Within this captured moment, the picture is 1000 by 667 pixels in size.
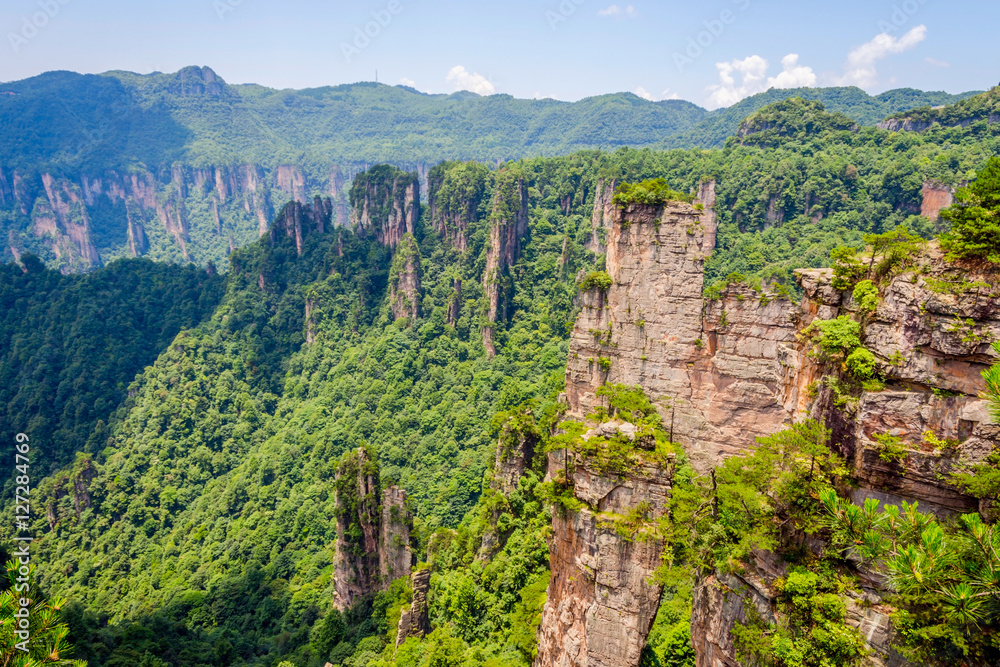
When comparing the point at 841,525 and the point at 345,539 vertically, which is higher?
the point at 841,525

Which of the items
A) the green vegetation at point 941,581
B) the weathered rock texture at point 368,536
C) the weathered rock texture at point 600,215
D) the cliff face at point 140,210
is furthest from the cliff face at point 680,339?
the cliff face at point 140,210

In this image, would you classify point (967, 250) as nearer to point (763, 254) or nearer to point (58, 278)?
point (763, 254)

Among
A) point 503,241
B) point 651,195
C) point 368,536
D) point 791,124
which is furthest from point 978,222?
point 791,124

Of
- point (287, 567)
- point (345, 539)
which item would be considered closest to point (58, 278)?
point (287, 567)

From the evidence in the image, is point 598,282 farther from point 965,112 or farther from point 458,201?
point 965,112

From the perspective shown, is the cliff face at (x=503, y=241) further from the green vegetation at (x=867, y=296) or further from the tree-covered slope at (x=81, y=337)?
the green vegetation at (x=867, y=296)

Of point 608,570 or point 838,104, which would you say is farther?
point 838,104
